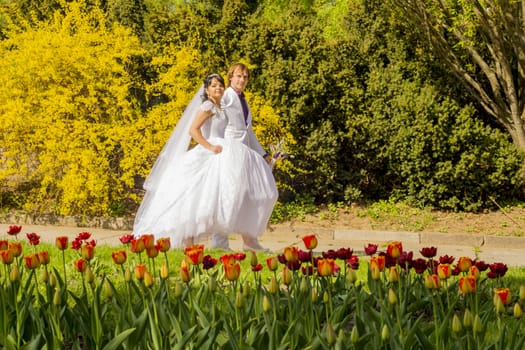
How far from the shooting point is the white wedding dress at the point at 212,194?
23.4 ft

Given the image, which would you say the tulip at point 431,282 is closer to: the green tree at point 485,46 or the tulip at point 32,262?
the tulip at point 32,262

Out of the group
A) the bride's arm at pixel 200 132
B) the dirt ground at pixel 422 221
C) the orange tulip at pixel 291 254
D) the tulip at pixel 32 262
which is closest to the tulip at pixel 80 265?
the tulip at pixel 32 262

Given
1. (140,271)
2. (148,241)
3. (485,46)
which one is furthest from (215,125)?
(485,46)

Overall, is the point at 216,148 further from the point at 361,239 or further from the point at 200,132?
the point at 361,239

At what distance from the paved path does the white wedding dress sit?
5.07ft

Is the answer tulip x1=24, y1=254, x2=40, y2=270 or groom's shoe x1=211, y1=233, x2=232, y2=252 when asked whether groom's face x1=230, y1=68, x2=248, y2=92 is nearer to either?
groom's shoe x1=211, y1=233, x2=232, y2=252

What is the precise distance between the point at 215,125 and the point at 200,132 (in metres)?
0.22

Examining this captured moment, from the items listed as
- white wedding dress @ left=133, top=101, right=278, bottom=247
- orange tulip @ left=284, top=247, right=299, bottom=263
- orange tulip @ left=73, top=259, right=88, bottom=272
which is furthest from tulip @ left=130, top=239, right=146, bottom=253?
white wedding dress @ left=133, top=101, right=278, bottom=247

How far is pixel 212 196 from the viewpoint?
7.14 m

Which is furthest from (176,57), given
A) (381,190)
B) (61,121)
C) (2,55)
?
(381,190)

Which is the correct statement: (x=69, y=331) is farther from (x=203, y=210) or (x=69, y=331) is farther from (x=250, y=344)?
(x=203, y=210)

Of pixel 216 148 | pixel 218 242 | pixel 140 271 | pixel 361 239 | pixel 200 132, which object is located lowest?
pixel 361 239

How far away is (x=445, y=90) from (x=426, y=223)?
302 cm

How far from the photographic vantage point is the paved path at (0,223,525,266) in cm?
910
